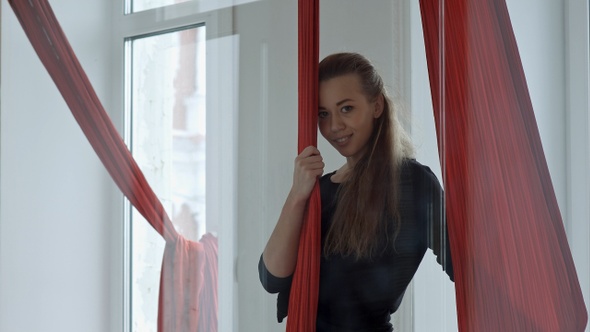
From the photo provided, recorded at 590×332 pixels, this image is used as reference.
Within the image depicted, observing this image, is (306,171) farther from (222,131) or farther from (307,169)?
(222,131)

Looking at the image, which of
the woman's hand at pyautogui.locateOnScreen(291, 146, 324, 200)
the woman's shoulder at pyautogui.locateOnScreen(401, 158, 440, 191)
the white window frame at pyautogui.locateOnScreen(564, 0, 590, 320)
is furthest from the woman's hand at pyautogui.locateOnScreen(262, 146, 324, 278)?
the white window frame at pyautogui.locateOnScreen(564, 0, 590, 320)

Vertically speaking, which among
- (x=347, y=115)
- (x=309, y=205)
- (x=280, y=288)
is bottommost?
(x=280, y=288)

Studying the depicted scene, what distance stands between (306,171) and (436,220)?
18 centimetres

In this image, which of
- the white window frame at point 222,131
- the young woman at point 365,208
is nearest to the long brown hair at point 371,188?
the young woman at point 365,208

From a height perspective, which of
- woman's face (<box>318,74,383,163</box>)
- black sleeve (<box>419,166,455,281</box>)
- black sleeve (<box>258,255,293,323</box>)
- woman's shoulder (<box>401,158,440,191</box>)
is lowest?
black sleeve (<box>258,255,293,323</box>)

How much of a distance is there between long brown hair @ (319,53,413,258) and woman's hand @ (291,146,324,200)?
0.04m

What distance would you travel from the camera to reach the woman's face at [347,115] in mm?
874

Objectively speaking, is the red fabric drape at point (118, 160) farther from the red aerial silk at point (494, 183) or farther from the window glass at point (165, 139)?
the red aerial silk at point (494, 183)

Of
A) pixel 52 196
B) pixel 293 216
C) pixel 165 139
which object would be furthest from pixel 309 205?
pixel 52 196

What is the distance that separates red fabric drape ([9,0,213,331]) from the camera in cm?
105

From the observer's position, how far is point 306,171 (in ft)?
2.98

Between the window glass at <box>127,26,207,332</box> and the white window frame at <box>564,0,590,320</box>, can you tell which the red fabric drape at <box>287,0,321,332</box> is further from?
the white window frame at <box>564,0,590,320</box>

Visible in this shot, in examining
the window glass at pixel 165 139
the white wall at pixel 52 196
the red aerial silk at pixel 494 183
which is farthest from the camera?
the white wall at pixel 52 196

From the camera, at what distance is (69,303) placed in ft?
3.84
